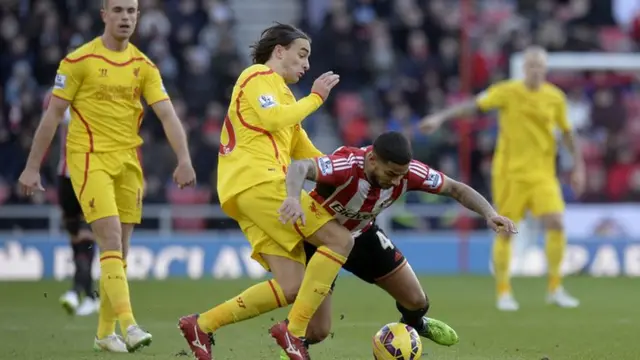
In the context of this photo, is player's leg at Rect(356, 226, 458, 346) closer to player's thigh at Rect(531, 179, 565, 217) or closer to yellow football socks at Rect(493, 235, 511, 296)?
yellow football socks at Rect(493, 235, 511, 296)

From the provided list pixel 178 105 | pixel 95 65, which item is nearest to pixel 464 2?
pixel 178 105

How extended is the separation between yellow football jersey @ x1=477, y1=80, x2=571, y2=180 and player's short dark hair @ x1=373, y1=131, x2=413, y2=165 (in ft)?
19.9

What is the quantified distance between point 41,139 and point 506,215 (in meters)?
5.73

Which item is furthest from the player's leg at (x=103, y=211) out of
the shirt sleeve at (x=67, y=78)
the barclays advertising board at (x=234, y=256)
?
the barclays advertising board at (x=234, y=256)

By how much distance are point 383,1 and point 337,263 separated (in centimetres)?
1448

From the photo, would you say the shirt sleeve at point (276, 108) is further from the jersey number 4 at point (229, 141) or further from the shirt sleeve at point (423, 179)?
the shirt sleeve at point (423, 179)

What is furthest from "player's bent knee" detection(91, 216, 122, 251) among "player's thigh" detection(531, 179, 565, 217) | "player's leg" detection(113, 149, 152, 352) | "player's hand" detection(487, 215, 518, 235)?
"player's thigh" detection(531, 179, 565, 217)

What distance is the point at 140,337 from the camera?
7.92 m

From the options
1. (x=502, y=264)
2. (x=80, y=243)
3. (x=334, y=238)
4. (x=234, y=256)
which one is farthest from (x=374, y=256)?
(x=234, y=256)

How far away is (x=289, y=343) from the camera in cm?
715

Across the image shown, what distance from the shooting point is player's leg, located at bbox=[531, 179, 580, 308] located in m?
12.9

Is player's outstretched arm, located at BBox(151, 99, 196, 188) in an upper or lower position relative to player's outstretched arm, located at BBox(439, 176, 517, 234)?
lower

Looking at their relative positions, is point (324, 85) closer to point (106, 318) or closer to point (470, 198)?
point (470, 198)

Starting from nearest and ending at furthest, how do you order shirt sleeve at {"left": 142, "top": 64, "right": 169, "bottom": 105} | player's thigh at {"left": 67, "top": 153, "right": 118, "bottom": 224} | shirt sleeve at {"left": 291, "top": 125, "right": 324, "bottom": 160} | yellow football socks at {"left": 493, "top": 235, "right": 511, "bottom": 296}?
shirt sleeve at {"left": 291, "top": 125, "right": 324, "bottom": 160}, player's thigh at {"left": 67, "top": 153, "right": 118, "bottom": 224}, shirt sleeve at {"left": 142, "top": 64, "right": 169, "bottom": 105}, yellow football socks at {"left": 493, "top": 235, "right": 511, "bottom": 296}
